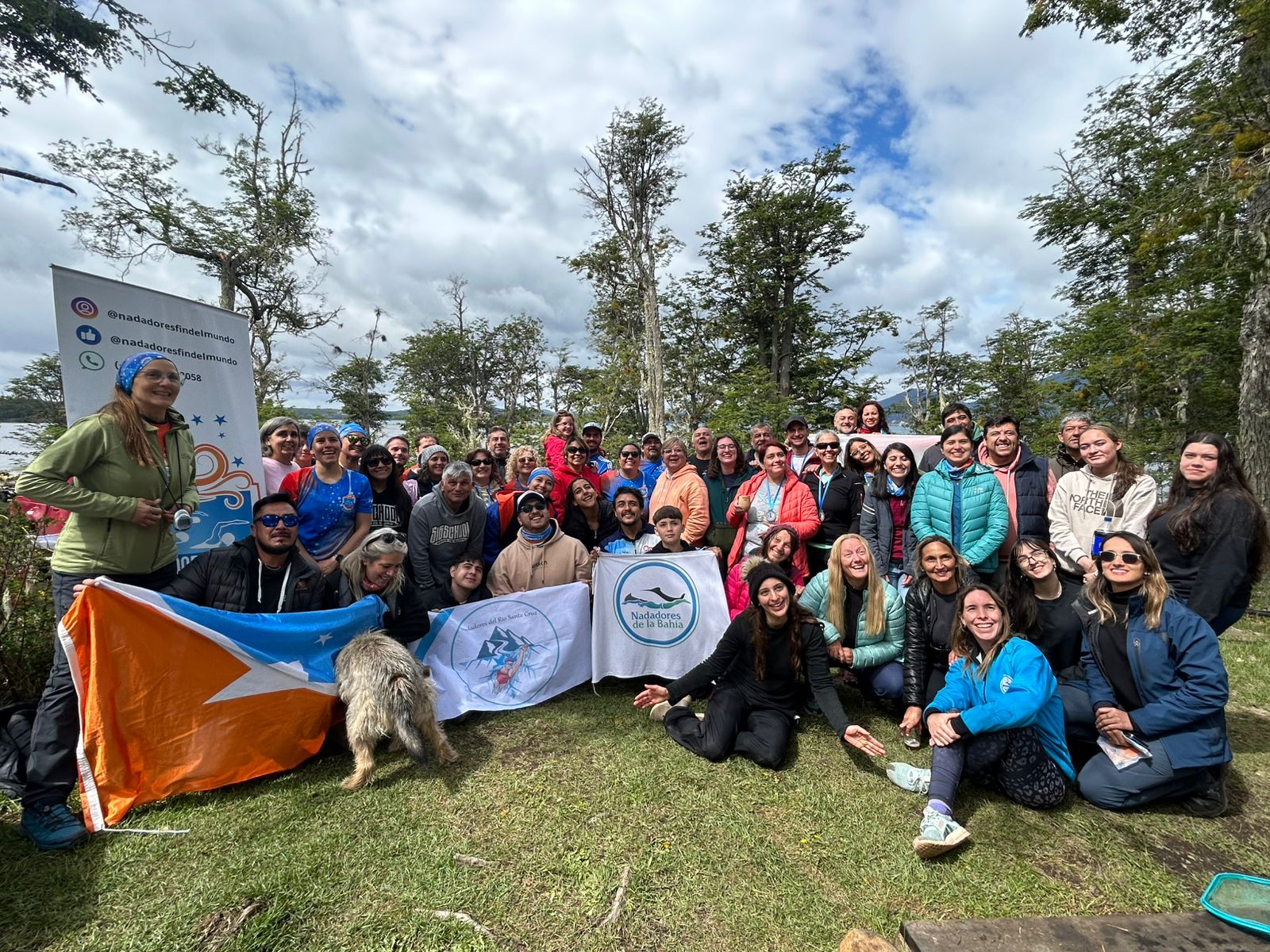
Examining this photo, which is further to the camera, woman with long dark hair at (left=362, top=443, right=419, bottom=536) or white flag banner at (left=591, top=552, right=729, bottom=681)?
woman with long dark hair at (left=362, top=443, right=419, bottom=536)

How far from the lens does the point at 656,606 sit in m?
4.97

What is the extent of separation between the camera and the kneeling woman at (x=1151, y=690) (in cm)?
310

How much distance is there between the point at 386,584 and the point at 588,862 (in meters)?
2.48

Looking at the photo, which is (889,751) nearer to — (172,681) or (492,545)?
(492,545)

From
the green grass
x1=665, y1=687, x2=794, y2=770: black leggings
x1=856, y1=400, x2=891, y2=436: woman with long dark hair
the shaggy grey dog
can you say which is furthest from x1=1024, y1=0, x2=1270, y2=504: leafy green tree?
the shaggy grey dog

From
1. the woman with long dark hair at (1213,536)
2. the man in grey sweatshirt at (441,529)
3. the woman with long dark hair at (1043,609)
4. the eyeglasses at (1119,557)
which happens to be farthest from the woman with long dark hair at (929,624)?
the man in grey sweatshirt at (441,529)

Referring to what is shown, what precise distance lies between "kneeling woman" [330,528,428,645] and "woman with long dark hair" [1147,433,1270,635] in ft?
18.5

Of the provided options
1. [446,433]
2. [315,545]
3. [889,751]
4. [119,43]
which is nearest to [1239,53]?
[889,751]

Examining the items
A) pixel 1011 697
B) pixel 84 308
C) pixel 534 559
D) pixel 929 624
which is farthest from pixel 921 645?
pixel 84 308

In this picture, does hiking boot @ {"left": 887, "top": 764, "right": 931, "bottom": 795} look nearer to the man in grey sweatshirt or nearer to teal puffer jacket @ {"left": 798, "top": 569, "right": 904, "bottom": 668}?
teal puffer jacket @ {"left": 798, "top": 569, "right": 904, "bottom": 668}

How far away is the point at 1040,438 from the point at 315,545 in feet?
68.9

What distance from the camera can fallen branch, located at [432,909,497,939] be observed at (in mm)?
2387

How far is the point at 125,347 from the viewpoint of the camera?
3875mm

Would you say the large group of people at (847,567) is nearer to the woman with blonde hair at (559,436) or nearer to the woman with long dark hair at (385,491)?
the woman with long dark hair at (385,491)
